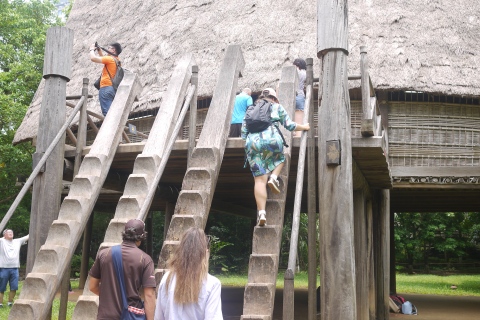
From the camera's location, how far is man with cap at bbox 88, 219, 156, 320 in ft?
11.1

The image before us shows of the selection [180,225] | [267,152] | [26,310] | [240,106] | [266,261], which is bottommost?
[26,310]

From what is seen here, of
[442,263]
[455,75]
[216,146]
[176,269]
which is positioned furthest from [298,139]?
[442,263]

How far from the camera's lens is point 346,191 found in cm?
501

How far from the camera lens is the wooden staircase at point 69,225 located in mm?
4863

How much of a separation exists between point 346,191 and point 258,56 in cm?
535

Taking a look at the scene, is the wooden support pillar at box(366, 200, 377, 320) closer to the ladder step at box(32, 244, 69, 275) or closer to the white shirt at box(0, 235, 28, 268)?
the ladder step at box(32, 244, 69, 275)

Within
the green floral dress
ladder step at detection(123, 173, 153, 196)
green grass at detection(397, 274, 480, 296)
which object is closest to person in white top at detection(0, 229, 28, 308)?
ladder step at detection(123, 173, 153, 196)

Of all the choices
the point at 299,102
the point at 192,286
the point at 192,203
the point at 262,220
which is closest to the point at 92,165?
the point at 192,203

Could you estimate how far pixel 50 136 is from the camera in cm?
623

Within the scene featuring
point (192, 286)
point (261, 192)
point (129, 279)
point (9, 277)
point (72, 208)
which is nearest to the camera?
point (192, 286)

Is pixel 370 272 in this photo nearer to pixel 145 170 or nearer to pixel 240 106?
pixel 240 106

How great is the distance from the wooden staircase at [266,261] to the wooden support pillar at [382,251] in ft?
14.8

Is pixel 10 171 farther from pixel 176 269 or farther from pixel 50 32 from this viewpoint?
pixel 176 269

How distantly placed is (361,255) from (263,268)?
3570 mm
